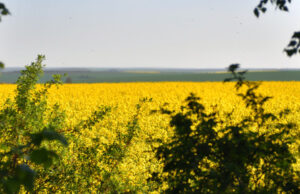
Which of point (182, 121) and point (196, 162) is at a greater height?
point (182, 121)

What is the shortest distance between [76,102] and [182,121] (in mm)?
19620

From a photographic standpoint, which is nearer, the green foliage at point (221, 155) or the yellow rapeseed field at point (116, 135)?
the green foliage at point (221, 155)

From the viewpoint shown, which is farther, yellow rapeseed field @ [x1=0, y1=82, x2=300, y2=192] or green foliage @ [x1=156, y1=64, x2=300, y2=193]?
yellow rapeseed field @ [x1=0, y1=82, x2=300, y2=192]

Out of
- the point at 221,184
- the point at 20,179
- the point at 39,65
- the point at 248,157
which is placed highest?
the point at 39,65

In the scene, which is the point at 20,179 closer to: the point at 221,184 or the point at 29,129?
the point at 221,184

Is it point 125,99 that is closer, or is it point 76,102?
point 76,102

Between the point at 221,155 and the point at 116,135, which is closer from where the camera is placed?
the point at 221,155

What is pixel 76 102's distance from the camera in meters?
22.4

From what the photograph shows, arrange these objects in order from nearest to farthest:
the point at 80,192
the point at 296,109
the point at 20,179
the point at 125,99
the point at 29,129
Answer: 1. the point at 20,179
2. the point at 29,129
3. the point at 80,192
4. the point at 296,109
5. the point at 125,99

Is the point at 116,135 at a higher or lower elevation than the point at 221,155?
lower

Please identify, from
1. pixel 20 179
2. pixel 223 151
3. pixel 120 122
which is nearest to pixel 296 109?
pixel 120 122

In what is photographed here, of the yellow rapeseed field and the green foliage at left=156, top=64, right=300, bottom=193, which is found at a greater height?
the green foliage at left=156, top=64, right=300, bottom=193

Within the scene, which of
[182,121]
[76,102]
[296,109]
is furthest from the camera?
[76,102]

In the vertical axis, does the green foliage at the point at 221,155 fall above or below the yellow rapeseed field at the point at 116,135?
above
